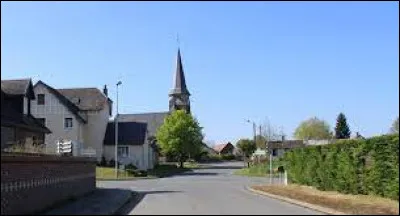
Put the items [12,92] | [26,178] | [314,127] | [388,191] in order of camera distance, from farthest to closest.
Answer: [314,127]
[12,92]
[388,191]
[26,178]

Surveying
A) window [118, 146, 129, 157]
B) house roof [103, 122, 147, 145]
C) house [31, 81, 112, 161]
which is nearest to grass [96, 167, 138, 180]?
house [31, 81, 112, 161]

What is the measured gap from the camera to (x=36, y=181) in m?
22.2

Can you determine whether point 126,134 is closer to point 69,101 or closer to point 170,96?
point 69,101

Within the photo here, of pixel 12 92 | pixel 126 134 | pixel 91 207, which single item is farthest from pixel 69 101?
pixel 91 207

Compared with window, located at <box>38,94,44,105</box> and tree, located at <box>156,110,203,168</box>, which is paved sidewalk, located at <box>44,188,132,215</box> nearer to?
window, located at <box>38,94,44,105</box>

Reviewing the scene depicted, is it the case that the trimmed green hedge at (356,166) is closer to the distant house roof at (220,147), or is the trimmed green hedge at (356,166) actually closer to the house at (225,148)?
the house at (225,148)

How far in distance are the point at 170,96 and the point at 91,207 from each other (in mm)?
112288

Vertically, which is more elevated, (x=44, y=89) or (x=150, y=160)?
(x=44, y=89)

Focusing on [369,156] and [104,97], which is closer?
[369,156]

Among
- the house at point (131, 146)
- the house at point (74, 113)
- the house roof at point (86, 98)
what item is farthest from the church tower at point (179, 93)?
the house roof at point (86, 98)

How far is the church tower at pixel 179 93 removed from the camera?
13550cm

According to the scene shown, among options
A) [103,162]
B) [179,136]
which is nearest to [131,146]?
[103,162]

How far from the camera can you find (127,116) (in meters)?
130

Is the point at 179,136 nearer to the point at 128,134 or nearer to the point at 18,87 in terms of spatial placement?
the point at 128,134
